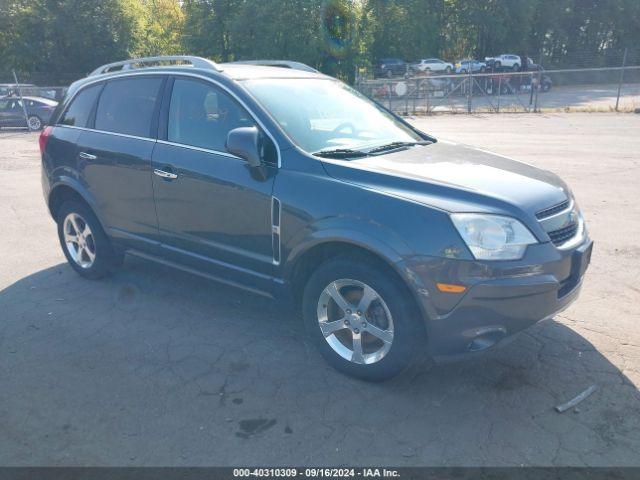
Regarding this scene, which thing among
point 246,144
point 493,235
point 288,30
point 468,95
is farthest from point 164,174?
point 288,30

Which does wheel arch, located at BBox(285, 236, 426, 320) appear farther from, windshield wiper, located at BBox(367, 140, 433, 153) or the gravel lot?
windshield wiper, located at BBox(367, 140, 433, 153)

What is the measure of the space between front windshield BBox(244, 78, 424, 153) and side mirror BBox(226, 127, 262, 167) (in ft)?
0.92

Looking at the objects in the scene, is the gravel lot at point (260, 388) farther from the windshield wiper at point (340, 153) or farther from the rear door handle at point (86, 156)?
the windshield wiper at point (340, 153)

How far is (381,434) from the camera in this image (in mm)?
3150

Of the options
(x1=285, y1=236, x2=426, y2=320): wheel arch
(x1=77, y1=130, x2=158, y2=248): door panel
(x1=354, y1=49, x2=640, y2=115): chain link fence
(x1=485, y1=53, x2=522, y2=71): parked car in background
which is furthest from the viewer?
(x1=485, y1=53, x2=522, y2=71): parked car in background

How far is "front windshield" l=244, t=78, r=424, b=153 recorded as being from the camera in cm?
407

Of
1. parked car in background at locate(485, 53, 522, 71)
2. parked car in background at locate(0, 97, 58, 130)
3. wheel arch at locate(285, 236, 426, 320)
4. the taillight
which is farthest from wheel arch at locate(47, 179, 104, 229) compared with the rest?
parked car in background at locate(485, 53, 522, 71)

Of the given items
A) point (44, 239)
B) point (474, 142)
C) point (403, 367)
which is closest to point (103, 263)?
point (44, 239)

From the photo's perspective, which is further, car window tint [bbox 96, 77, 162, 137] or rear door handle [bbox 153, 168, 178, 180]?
car window tint [bbox 96, 77, 162, 137]

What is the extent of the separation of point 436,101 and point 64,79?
25317mm

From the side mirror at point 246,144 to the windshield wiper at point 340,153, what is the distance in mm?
395

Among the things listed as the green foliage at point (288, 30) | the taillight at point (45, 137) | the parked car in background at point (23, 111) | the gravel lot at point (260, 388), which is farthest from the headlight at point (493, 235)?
the green foliage at point (288, 30)

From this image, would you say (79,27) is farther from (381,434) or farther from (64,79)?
(381,434)

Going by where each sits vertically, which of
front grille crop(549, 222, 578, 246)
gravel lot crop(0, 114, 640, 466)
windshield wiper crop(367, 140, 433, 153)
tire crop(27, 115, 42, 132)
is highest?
windshield wiper crop(367, 140, 433, 153)
